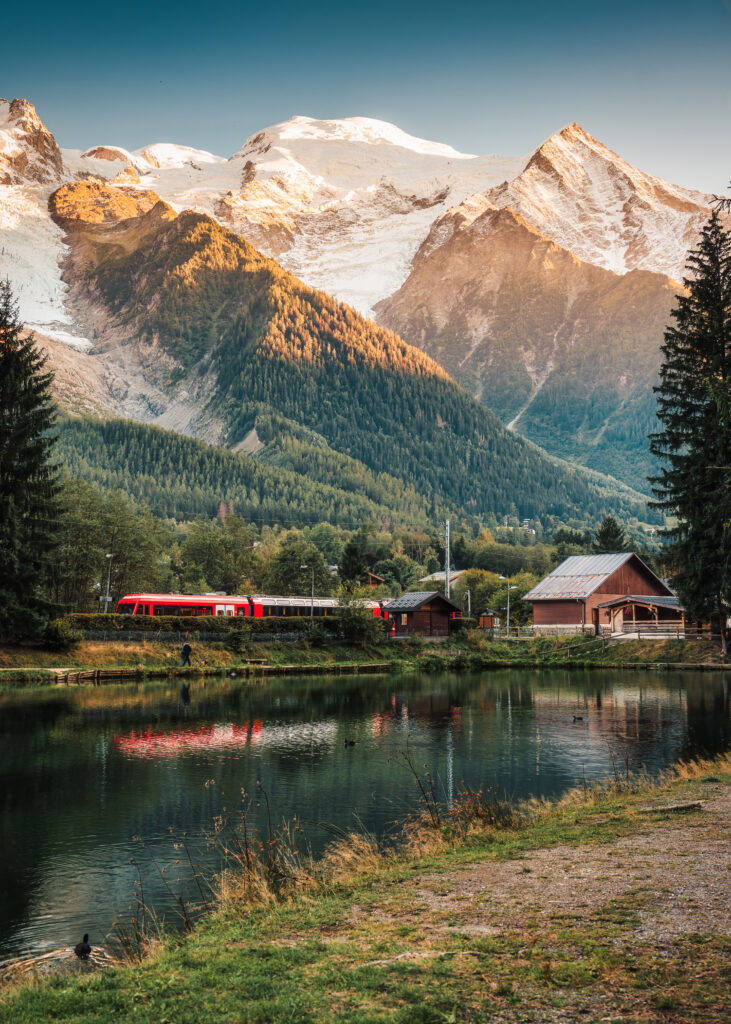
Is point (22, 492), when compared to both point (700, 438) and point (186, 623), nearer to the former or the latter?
point (186, 623)

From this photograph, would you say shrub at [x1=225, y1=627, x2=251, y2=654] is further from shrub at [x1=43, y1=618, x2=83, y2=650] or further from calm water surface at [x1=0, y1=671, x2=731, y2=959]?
calm water surface at [x1=0, y1=671, x2=731, y2=959]

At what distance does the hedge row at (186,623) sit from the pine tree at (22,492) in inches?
289

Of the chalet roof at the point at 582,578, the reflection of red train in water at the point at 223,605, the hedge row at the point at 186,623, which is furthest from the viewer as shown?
the chalet roof at the point at 582,578

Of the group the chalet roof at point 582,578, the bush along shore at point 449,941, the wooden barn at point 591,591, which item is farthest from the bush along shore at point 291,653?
the bush along shore at point 449,941

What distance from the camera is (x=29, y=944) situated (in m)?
13.4

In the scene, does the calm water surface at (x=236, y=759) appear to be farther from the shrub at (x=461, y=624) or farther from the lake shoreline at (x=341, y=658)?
the shrub at (x=461, y=624)

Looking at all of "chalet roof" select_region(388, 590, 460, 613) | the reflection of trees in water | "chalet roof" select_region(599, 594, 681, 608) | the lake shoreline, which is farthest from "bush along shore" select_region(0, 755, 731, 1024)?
"chalet roof" select_region(388, 590, 460, 613)

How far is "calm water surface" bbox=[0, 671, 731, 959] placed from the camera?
17.1 meters

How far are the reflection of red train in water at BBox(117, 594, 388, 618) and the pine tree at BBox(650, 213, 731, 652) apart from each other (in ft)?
117

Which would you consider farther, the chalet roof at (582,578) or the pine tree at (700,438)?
the chalet roof at (582,578)

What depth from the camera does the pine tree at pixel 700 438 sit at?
1909 inches

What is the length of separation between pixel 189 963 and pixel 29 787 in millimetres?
16615

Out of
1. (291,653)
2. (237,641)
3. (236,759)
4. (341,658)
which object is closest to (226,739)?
(236,759)

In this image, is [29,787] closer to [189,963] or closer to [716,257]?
[189,963]
